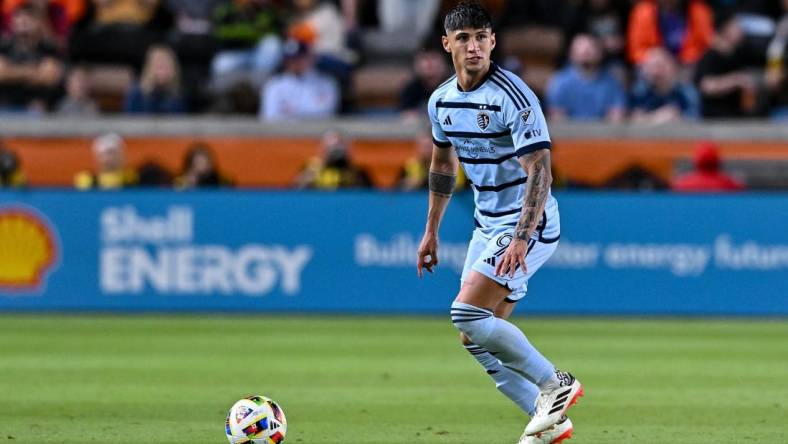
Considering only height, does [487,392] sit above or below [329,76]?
below

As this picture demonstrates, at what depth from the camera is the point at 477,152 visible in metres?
8.41

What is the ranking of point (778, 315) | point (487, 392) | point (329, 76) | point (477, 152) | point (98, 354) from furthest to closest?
point (329, 76) → point (778, 315) → point (98, 354) → point (487, 392) → point (477, 152)

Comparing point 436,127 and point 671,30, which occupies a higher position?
point 671,30

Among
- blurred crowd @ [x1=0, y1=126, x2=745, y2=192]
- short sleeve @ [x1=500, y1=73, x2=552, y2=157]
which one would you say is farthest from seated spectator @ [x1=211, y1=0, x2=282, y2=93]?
short sleeve @ [x1=500, y1=73, x2=552, y2=157]

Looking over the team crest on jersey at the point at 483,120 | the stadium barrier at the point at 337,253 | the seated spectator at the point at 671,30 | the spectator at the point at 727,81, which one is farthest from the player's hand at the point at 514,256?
the seated spectator at the point at 671,30

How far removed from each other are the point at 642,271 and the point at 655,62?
313 centimetres

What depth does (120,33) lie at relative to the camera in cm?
2138

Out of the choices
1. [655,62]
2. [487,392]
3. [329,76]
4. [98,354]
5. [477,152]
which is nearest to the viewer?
[477,152]

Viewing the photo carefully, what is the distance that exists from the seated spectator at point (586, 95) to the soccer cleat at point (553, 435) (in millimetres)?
11860

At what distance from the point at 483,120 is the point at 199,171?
10.6 meters

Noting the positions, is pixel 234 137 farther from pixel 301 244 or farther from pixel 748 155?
pixel 748 155

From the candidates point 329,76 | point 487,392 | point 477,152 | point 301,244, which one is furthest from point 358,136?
point 477,152

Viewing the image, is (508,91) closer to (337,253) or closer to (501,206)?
(501,206)

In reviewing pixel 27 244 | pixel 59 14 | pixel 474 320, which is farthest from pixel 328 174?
pixel 474 320
